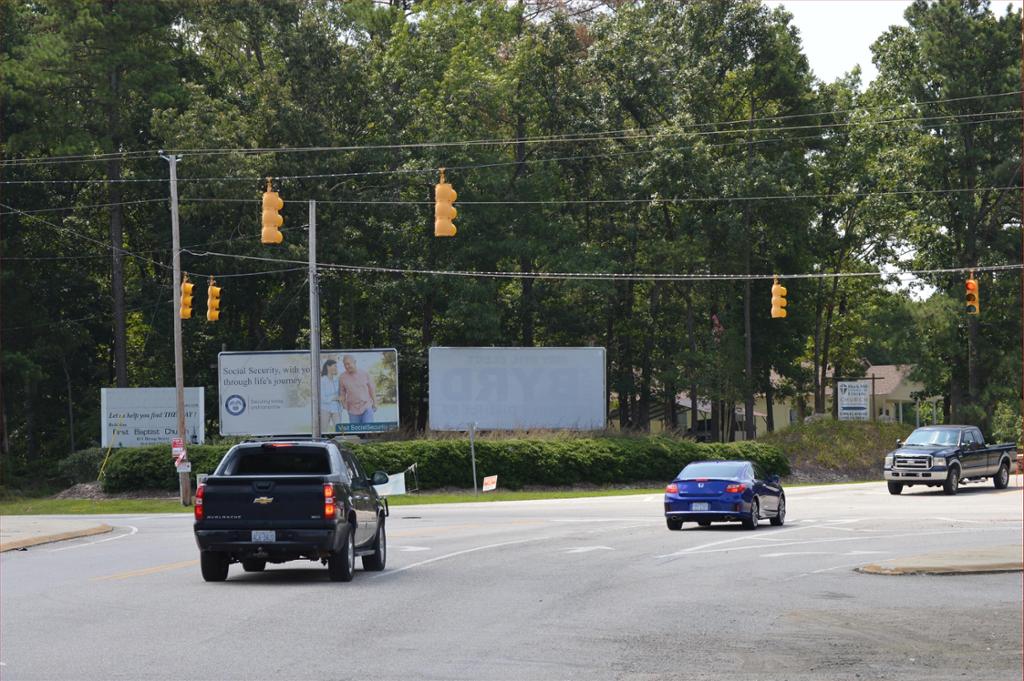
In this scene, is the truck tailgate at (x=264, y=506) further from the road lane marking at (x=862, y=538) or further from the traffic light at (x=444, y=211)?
the road lane marking at (x=862, y=538)

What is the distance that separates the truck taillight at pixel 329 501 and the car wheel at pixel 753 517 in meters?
12.9

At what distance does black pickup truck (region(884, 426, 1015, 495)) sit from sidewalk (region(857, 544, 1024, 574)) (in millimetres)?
21635

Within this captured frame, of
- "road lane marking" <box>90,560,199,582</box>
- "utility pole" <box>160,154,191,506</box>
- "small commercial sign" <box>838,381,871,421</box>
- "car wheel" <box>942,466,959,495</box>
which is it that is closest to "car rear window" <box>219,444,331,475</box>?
"road lane marking" <box>90,560,199,582</box>

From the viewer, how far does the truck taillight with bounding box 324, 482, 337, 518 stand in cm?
1872

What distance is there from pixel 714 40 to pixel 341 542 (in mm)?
47773

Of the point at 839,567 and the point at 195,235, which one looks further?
the point at 195,235

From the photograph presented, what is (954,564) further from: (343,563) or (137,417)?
(137,417)

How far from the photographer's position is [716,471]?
29.4 metres

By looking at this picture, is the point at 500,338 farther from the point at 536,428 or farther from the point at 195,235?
the point at 195,235

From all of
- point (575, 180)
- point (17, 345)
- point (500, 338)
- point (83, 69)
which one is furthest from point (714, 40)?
point (17, 345)

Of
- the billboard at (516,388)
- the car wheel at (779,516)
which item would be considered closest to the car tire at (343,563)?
the car wheel at (779,516)

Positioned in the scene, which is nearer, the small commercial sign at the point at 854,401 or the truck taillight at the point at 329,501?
the truck taillight at the point at 329,501

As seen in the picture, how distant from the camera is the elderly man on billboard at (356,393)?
5519 cm

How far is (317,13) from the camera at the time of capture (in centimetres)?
6253
